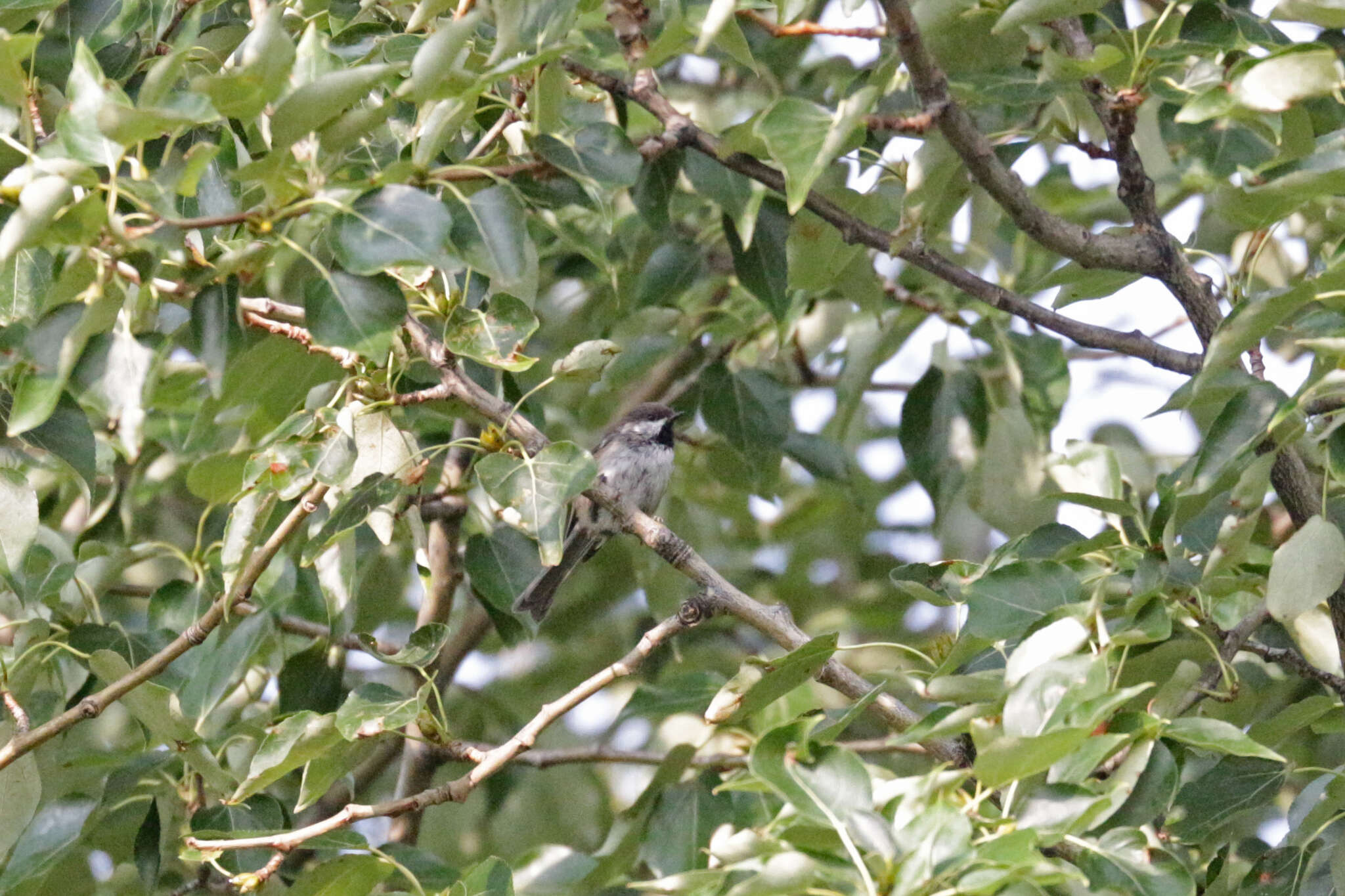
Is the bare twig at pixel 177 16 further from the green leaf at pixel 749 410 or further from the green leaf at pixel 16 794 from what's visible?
the green leaf at pixel 749 410

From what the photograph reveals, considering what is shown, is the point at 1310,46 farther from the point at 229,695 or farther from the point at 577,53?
the point at 229,695

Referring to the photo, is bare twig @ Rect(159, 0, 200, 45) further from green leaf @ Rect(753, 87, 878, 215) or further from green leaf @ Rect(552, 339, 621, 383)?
green leaf @ Rect(753, 87, 878, 215)

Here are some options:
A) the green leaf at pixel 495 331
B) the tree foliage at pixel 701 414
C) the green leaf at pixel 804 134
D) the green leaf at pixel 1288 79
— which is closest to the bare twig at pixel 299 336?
the tree foliage at pixel 701 414

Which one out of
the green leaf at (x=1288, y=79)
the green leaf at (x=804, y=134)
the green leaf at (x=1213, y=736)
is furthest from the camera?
the green leaf at (x=804, y=134)

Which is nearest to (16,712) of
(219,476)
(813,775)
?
(219,476)

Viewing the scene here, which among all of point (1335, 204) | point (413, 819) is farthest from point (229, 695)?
point (1335, 204)

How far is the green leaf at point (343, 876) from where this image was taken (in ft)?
8.57

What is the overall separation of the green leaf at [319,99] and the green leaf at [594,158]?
1.88ft

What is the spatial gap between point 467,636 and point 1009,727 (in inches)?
121

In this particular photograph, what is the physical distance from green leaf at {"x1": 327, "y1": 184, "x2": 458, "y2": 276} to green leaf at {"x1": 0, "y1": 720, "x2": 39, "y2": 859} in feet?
4.55

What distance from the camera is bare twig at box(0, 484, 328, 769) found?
2.63 m

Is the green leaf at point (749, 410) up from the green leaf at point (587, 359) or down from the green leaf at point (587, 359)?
down

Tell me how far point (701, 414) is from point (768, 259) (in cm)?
89

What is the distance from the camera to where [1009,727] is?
1.98 metres
